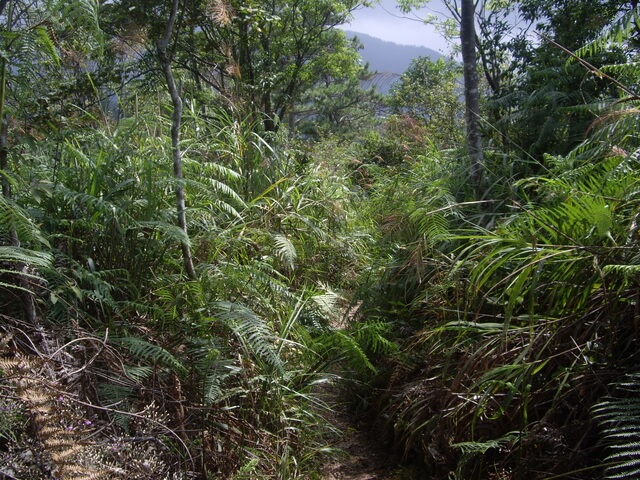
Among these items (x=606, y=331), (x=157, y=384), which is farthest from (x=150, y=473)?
(x=606, y=331)

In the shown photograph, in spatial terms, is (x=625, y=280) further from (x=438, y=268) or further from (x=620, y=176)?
(x=438, y=268)

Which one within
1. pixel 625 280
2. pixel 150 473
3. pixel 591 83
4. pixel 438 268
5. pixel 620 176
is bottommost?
pixel 150 473

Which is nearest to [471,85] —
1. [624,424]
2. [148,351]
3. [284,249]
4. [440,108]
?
[284,249]

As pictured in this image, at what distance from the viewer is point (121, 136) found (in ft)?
12.0

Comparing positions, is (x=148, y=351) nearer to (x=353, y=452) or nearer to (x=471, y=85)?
(x=353, y=452)

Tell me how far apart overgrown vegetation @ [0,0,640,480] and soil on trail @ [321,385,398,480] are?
3.1 inches

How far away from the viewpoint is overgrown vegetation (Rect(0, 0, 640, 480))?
2105 millimetres

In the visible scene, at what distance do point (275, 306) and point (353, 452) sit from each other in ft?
2.94

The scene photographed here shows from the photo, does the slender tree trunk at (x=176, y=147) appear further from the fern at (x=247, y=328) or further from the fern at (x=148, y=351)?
the fern at (x=148, y=351)

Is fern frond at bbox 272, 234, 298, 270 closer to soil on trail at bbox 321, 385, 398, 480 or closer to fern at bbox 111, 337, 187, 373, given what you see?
soil on trail at bbox 321, 385, 398, 480

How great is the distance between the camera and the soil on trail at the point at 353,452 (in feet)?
9.38

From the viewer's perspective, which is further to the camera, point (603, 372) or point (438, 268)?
point (438, 268)

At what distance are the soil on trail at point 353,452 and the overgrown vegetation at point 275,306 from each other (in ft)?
0.26

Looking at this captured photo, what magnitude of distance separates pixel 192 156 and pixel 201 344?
2173mm
